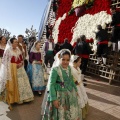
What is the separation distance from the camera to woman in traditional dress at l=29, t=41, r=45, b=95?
580cm

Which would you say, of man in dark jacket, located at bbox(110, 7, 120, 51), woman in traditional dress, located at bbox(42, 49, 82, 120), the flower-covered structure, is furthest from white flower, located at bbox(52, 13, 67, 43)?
woman in traditional dress, located at bbox(42, 49, 82, 120)

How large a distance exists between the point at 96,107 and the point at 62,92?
192cm

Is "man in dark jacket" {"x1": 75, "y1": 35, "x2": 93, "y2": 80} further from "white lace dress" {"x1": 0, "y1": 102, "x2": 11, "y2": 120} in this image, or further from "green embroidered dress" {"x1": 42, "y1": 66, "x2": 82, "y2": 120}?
"green embroidered dress" {"x1": 42, "y1": 66, "x2": 82, "y2": 120}

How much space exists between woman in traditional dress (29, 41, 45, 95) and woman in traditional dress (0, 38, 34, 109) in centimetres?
70

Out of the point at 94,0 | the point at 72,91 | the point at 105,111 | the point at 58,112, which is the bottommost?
the point at 105,111

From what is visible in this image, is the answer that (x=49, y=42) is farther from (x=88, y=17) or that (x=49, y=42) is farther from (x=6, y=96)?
(x=6, y=96)

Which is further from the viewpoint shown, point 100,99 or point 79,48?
point 79,48

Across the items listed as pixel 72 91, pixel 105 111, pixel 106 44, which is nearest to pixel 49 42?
pixel 106 44

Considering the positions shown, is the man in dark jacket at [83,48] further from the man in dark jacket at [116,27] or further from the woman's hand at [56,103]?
the woman's hand at [56,103]

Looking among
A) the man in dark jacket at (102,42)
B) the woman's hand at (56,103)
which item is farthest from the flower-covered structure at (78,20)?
the woman's hand at (56,103)

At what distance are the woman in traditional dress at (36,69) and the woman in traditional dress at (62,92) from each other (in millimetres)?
2418

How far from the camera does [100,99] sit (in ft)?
18.3

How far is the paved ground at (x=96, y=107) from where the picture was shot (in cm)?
427

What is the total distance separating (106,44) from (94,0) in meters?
3.22
